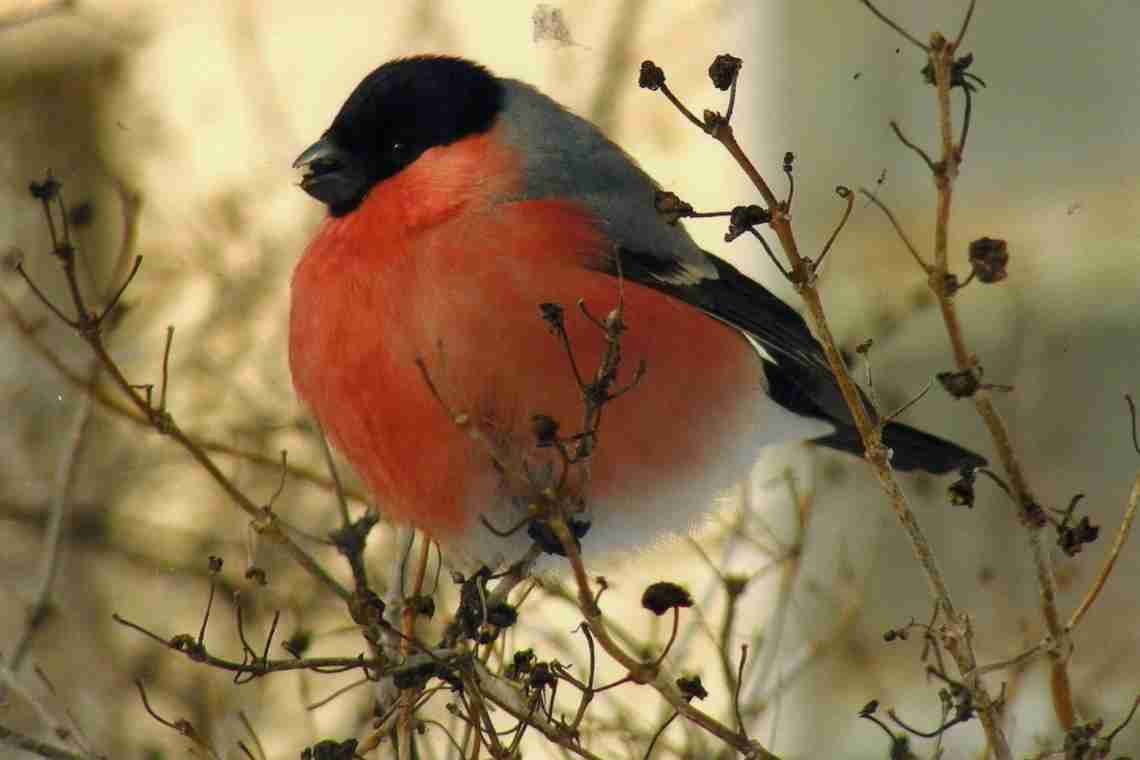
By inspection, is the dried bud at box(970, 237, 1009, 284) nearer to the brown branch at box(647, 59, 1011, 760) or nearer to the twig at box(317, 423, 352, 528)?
the brown branch at box(647, 59, 1011, 760)

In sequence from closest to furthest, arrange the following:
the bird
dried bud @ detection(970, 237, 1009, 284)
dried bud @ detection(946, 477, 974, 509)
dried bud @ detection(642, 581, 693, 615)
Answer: dried bud @ detection(970, 237, 1009, 284) → dried bud @ detection(946, 477, 974, 509) → dried bud @ detection(642, 581, 693, 615) → the bird

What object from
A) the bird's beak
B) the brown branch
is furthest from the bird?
the brown branch

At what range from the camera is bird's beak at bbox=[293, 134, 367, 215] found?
4.81 ft

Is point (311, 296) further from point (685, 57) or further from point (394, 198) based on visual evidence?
point (685, 57)

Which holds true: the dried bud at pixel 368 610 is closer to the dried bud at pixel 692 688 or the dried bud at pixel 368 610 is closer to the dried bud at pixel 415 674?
the dried bud at pixel 415 674

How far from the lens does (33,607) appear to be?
148 centimetres

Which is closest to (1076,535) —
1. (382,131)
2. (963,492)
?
(963,492)

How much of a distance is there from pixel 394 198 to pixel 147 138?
73cm

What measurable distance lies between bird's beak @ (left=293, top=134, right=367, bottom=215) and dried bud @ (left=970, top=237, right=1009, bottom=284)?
763 millimetres

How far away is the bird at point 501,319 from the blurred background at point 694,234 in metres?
0.15

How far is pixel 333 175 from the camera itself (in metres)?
Result: 1.47

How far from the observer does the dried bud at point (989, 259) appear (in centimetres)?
82

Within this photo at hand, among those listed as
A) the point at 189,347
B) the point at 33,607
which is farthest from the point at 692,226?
the point at 33,607

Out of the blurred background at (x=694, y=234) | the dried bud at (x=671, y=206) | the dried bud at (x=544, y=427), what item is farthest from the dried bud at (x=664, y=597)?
the blurred background at (x=694, y=234)
